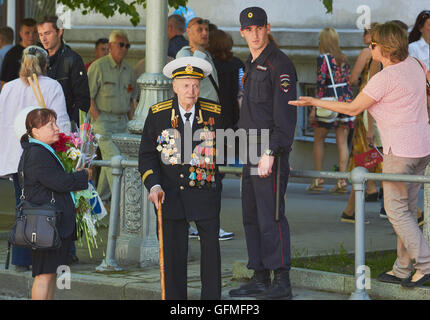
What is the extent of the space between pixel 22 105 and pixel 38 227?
1765mm

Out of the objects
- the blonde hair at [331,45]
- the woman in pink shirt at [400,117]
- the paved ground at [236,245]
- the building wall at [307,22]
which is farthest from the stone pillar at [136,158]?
the building wall at [307,22]

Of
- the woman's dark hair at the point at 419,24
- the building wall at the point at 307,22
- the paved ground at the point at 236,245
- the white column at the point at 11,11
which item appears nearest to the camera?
the paved ground at the point at 236,245

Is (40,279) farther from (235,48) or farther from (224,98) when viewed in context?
(235,48)

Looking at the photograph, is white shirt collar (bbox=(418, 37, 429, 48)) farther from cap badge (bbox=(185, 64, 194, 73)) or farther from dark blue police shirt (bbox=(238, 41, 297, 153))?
cap badge (bbox=(185, 64, 194, 73))

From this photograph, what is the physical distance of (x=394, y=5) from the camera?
14633 mm

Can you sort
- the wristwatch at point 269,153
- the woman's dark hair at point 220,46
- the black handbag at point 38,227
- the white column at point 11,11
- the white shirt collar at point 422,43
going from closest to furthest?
the black handbag at point 38,227, the wristwatch at point 269,153, the woman's dark hair at point 220,46, the white shirt collar at point 422,43, the white column at point 11,11

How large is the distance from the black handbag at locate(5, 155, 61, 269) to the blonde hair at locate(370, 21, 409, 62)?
2.40 metres

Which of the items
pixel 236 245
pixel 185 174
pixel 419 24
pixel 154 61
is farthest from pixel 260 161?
pixel 419 24

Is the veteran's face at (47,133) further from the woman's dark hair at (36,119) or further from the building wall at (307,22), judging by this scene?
the building wall at (307,22)

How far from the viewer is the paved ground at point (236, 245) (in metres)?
7.77

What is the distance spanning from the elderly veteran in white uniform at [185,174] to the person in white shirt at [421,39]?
479cm

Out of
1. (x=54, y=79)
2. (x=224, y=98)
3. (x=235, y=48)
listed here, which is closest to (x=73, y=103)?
Answer: (x=54, y=79)

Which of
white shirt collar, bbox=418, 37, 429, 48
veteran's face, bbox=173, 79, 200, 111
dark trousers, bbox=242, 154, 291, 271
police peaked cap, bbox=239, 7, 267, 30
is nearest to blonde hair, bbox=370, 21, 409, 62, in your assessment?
police peaked cap, bbox=239, 7, 267, 30

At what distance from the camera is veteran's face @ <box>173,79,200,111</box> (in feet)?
23.0
